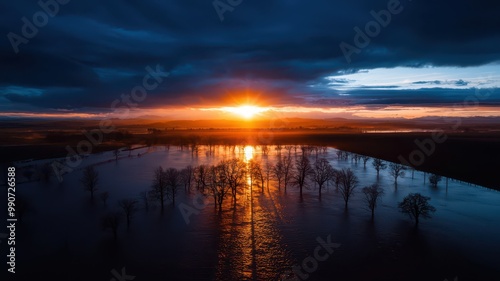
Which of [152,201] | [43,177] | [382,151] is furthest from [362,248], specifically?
[382,151]

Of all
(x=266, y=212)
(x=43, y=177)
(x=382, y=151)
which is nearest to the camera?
(x=266, y=212)

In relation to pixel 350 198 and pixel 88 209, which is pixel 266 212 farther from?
pixel 88 209

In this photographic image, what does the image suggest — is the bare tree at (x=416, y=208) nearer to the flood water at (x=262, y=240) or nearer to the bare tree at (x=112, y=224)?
the flood water at (x=262, y=240)

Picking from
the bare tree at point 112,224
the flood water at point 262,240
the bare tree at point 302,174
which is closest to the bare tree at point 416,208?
the flood water at point 262,240

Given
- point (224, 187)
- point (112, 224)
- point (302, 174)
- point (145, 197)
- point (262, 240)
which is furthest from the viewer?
point (302, 174)

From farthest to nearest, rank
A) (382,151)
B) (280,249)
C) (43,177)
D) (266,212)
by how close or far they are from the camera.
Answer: (382,151) → (43,177) → (266,212) → (280,249)

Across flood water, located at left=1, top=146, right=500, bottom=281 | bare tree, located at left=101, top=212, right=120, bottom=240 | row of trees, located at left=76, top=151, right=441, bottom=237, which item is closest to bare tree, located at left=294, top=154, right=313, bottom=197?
row of trees, located at left=76, top=151, right=441, bottom=237

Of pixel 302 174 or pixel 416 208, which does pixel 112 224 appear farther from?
pixel 302 174

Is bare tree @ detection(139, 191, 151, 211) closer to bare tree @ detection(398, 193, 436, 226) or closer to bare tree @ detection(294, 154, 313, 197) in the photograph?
bare tree @ detection(294, 154, 313, 197)

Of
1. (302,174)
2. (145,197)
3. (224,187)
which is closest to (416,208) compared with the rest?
(224,187)
